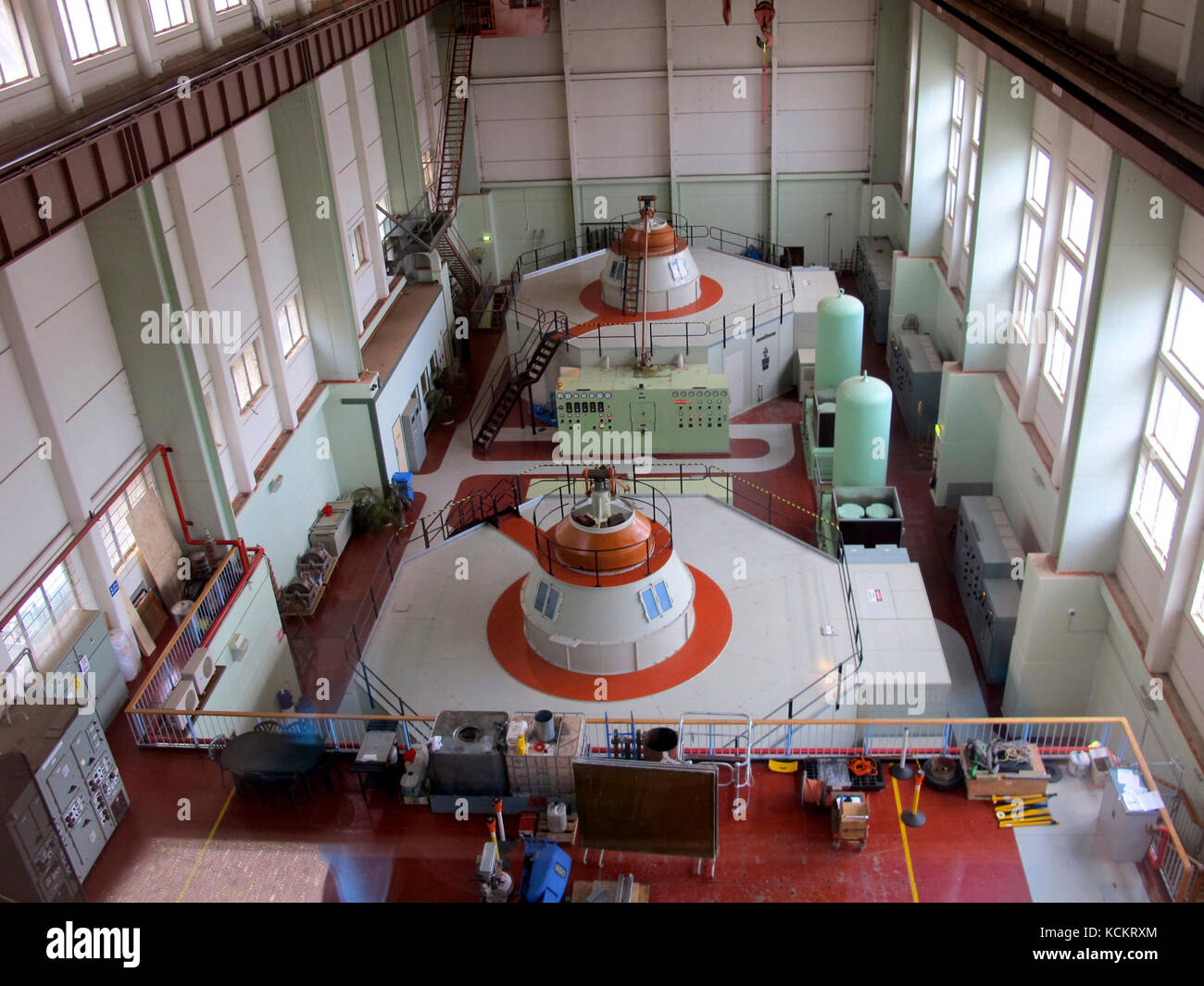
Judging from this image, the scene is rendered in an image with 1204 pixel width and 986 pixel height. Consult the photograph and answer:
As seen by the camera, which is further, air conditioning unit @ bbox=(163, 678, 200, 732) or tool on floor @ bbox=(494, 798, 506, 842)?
air conditioning unit @ bbox=(163, 678, 200, 732)

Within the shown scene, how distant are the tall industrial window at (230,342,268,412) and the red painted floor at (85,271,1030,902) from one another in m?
6.22

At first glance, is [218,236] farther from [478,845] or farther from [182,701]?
[478,845]

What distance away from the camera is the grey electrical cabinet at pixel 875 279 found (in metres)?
27.3

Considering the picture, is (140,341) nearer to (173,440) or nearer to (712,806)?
(173,440)

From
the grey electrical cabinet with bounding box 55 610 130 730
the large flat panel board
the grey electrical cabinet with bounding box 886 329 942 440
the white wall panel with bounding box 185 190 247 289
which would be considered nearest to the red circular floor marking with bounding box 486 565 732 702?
the large flat panel board

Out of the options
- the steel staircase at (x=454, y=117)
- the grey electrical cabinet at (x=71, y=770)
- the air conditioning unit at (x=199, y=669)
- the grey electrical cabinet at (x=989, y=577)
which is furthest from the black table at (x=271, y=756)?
the steel staircase at (x=454, y=117)

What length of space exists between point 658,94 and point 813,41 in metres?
4.67

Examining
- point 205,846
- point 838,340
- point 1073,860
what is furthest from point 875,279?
point 205,846

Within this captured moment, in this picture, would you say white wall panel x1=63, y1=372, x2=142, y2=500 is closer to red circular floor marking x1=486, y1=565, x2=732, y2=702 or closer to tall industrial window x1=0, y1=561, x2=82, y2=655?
tall industrial window x1=0, y1=561, x2=82, y2=655

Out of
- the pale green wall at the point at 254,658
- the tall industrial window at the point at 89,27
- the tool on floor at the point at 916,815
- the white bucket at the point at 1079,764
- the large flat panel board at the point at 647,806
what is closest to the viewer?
the large flat panel board at the point at 647,806

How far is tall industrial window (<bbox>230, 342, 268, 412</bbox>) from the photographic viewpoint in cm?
1727

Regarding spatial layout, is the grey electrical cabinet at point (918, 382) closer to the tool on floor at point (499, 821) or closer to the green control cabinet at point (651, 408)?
the green control cabinet at point (651, 408)

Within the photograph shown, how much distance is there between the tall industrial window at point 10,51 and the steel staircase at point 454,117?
19.2 metres

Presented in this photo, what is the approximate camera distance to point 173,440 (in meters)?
15.0
